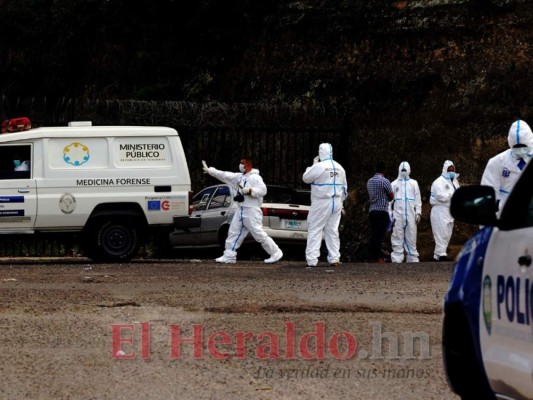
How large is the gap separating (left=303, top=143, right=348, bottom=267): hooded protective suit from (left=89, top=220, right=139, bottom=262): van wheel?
2.65m

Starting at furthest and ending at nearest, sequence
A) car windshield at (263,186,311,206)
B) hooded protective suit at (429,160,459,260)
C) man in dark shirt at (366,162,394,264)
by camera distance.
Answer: hooded protective suit at (429,160,459,260), man in dark shirt at (366,162,394,264), car windshield at (263,186,311,206)

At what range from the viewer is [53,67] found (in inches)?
1439

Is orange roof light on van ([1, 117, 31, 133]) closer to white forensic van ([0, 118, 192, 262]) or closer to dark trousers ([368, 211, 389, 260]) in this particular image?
white forensic van ([0, 118, 192, 262])

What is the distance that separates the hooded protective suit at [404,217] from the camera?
24594mm

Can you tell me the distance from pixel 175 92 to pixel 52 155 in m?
15.1

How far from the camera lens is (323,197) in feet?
65.5

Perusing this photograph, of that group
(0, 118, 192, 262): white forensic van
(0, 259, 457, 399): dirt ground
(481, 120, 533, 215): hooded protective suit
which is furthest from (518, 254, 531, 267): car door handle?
(0, 118, 192, 262): white forensic van

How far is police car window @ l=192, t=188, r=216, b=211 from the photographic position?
23.0 meters

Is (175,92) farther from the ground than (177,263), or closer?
farther from the ground

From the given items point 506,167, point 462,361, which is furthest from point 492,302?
point 506,167

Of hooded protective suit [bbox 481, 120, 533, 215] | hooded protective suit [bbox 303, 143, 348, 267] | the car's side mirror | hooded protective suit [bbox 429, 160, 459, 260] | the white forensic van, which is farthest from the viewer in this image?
hooded protective suit [bbox 429, 160, 459, 260]

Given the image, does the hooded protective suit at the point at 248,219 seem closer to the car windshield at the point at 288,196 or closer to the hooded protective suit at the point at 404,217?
Answer: the car windshield at the point at 288,196

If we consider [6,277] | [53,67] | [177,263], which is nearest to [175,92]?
[53,67]

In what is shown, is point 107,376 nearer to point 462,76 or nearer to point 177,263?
point 177,263
